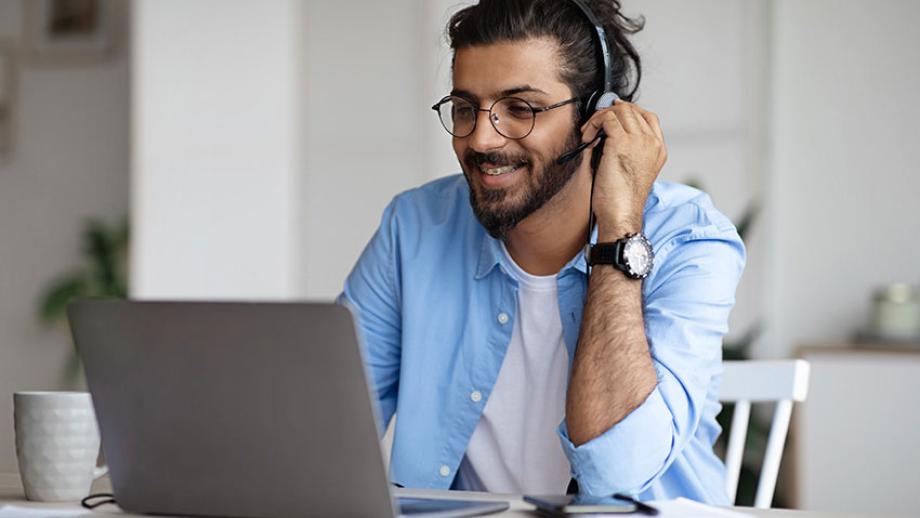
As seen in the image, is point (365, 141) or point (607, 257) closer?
point (607, 257)

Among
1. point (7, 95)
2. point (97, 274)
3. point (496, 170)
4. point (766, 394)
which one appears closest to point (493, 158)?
point (496, 170)

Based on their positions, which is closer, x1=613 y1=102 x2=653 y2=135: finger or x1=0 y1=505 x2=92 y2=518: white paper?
x1=0 y1=505 x2=92 y2=518: white paper

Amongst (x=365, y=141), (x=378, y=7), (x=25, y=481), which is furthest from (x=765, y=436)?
(x=25, y=481)

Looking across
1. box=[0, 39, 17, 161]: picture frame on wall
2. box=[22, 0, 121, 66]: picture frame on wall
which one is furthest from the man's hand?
box=[0, 39, 17, 161]: picture frame on wall

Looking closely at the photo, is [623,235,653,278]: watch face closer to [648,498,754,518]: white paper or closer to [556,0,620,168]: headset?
[556,0,620,168]: headset

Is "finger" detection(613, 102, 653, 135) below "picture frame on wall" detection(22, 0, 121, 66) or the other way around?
below

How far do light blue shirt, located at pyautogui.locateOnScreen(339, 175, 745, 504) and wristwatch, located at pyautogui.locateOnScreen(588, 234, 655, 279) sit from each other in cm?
5

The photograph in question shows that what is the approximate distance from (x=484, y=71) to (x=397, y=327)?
429 millimetres

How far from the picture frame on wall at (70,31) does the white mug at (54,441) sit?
14.1 ft

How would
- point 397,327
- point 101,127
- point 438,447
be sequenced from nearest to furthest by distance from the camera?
point 438,447, point 397,327, point 101,127

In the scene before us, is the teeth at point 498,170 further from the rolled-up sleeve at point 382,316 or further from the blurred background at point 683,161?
the blurred background at point 683,161

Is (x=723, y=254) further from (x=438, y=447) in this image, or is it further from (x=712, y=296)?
(x=438, y=447)

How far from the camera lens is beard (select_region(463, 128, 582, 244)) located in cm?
170

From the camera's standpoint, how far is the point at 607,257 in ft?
5.05
